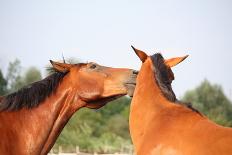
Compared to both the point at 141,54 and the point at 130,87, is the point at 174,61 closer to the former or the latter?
the point at 141,54

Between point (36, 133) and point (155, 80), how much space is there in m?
3.09

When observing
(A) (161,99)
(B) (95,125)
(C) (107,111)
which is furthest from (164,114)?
(C) (107,111)

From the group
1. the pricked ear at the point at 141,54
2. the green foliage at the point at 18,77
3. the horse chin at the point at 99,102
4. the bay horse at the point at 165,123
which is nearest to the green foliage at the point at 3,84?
the green foliage at the point at 18,77

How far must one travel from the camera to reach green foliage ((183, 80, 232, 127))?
234ft

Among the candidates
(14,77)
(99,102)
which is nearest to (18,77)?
(14,77)

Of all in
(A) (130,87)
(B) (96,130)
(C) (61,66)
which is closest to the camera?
(A) (130,87)

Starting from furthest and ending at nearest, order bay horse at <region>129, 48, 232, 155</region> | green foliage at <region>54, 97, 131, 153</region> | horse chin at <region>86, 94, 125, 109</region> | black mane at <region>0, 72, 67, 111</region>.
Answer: green foliage at <region>54, 97, 131, 153</region>, horse chin at <region>86, 94, 125, 109</region>, black mane at <region>0, 72, 67, 111</region>, bay horse at <region>129, 48, 232, 155</region>

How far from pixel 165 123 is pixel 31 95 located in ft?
11.9

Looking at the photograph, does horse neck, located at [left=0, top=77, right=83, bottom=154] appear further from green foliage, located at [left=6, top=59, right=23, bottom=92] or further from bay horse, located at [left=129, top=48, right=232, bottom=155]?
green foliage, located at [left=6, top=59, right=23, bottom=92]

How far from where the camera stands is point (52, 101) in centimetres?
897

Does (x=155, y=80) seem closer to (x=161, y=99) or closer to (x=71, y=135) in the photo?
(x=161, y=99)

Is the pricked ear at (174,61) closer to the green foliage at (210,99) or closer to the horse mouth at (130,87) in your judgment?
the horse mouth at (130,87)

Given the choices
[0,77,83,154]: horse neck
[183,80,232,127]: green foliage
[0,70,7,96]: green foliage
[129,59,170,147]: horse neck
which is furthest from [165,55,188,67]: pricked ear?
[183,80,232,127]: green foliage

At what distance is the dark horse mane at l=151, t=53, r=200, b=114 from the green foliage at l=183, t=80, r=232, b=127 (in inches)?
2514
